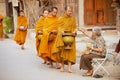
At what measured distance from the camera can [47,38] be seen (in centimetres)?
1104

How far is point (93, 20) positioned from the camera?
20.1 metres

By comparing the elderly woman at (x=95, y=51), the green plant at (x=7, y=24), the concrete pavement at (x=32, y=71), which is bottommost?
the green plant at (x=7, y=24)

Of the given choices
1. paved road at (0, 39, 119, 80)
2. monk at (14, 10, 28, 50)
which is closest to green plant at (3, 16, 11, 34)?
monk at (14, 10, 28, 50)

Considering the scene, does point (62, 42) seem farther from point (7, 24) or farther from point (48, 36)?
point (7, 24)

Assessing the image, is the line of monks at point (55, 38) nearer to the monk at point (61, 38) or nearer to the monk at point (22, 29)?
the monk at point (61, 38)

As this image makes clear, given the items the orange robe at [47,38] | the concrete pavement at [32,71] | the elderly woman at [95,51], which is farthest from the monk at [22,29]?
the elderly woman at [95,51]

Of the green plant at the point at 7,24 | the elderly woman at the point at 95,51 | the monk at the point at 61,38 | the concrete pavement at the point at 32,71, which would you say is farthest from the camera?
the green plant at the point at 7,24

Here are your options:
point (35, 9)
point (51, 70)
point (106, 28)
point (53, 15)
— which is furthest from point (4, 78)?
point (35, 9)

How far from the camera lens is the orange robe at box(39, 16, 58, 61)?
11.1 m

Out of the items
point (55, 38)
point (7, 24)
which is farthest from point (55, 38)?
point (7, 24)

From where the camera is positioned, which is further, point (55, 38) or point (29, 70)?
point (55, 38)

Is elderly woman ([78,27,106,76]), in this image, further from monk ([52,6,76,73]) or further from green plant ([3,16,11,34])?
green plant ([3,16,11,34])

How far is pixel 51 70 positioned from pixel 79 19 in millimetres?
9129

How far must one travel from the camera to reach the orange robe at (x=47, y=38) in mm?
11078
